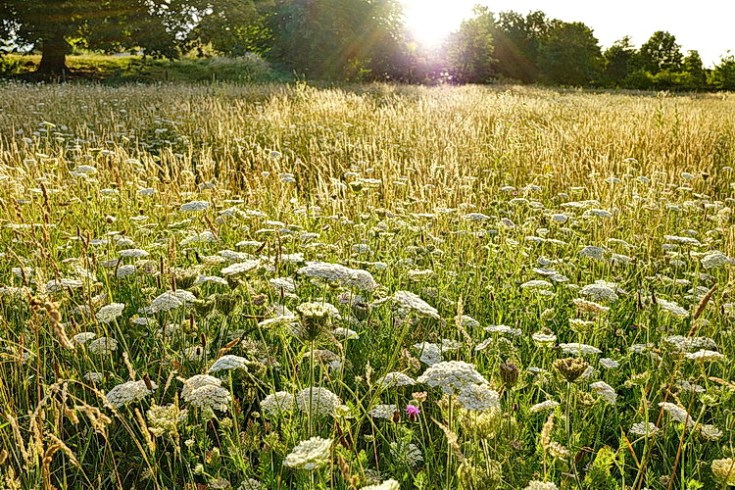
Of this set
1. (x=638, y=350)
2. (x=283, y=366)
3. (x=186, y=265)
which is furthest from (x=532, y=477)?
(x=186, y=265)

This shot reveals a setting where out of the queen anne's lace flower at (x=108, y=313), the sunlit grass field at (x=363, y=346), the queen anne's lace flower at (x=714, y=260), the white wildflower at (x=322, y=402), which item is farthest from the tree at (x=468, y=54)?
the white wildflower at (x=322, y=402)

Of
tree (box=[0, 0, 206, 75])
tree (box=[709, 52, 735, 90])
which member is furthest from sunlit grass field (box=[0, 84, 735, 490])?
tree (box=[709, 52, 735, 90])

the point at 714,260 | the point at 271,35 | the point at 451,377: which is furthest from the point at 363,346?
the point at 271,35

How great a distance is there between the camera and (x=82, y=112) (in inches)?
454

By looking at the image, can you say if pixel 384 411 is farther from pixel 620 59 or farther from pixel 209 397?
pixel 620 59

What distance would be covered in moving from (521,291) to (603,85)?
59680 millimetres

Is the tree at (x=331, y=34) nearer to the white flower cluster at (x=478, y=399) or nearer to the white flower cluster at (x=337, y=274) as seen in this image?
the white flower cluster at (x=337, y=274)

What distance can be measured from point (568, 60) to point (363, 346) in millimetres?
60513

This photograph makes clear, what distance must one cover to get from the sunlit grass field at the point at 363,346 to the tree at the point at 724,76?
52916mm

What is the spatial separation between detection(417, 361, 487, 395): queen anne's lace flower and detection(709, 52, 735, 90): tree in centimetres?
5782

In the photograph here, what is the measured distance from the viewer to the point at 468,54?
40781 mm

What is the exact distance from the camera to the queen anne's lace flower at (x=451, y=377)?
151cm

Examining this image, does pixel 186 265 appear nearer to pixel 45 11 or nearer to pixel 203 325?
pixel 203 325

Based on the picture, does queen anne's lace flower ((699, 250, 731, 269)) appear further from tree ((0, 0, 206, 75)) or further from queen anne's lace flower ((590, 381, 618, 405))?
tree ((0, 0, 206, 75))
